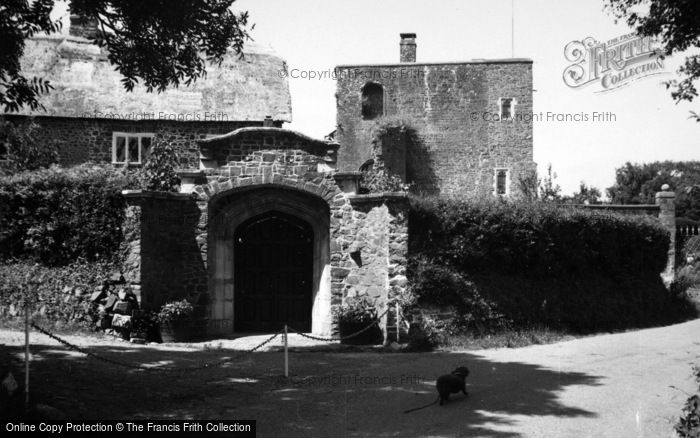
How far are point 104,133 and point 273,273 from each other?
31.2 feet

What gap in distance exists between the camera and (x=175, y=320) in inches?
578

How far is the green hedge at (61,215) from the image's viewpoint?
597 inches

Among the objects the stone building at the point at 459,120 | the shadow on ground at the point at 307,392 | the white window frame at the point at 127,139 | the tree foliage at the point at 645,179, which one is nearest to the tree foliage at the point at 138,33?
the shadow on ground at the point at 307,392

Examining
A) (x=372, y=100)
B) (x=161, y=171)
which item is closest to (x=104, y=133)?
(x=161, y=171)

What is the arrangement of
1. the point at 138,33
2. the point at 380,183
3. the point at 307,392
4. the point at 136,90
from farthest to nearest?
1. the point at 136,90
2. the point at 380,183
3. the point at 138,33
4. the point at 307,392

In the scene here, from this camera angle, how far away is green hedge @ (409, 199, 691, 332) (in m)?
15.0

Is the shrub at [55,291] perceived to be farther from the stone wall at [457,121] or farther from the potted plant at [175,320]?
the stone wall at [457,121]

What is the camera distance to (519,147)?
35.2 metres

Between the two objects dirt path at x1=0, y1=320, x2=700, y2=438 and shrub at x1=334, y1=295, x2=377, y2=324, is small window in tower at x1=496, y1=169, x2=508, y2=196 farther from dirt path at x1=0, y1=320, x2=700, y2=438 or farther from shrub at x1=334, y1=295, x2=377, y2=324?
shrub at x1=334, y1=295, x2=377, y2=324

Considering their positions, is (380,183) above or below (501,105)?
below

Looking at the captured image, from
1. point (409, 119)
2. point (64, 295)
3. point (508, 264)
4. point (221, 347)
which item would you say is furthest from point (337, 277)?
point (409, 119)

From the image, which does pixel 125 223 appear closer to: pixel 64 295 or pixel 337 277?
pixel 64 295

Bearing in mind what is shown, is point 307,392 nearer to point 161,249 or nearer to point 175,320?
point 175,320

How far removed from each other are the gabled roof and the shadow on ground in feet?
37.5
